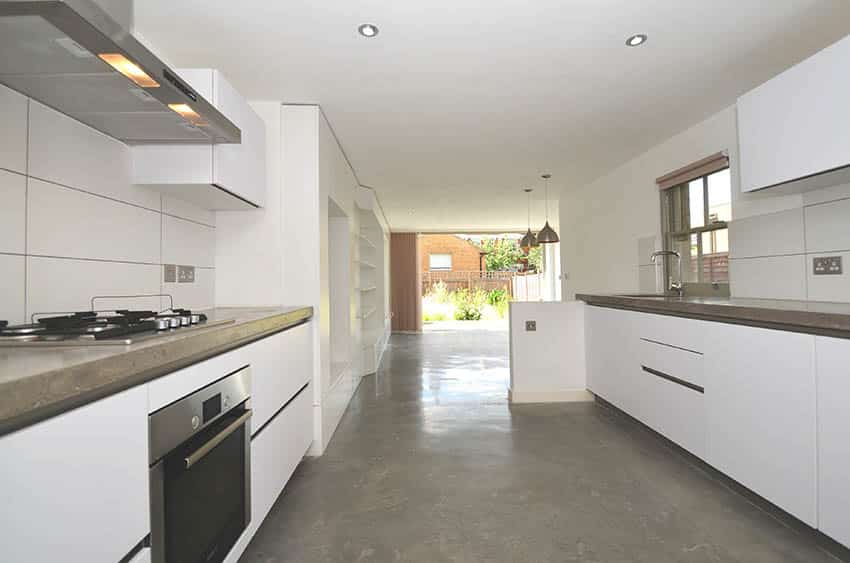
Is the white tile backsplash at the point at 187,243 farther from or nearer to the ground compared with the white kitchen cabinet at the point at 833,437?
farther from the ground

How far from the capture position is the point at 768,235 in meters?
2.98

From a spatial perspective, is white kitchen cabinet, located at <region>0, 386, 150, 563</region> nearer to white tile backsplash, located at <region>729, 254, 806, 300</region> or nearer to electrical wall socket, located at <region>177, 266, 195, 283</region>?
electrical wall socket, located at <region>177, 266, 195, 283</region>

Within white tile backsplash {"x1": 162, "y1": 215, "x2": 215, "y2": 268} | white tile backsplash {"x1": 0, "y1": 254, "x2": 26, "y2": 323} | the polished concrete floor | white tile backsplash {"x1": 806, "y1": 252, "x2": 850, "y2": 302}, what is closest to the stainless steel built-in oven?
the polished concrete floor

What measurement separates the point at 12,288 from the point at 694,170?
168 inches

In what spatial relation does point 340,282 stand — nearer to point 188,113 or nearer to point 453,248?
point 188,113

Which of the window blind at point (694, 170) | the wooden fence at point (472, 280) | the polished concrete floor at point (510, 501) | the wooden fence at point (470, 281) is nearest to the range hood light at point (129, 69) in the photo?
the polished concrete floor at point (510, 501)

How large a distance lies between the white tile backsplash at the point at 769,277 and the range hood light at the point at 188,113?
11.0 feet

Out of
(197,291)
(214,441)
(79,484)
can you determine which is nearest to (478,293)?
(197,291)

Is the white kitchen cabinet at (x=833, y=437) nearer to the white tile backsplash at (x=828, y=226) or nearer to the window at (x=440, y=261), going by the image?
the white tile backsplash at (x=828, y=226)

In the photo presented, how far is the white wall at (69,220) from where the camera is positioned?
1.49 m

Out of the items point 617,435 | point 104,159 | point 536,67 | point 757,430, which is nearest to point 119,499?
point 104,159

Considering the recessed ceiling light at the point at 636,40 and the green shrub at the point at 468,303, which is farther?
the green shrub at the point at 468,303

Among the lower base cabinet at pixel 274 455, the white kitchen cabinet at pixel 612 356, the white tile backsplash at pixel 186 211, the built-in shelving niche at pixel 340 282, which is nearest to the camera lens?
the lower base cabinet at pixel 274 455

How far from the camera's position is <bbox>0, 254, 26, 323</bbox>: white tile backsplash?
144cm
